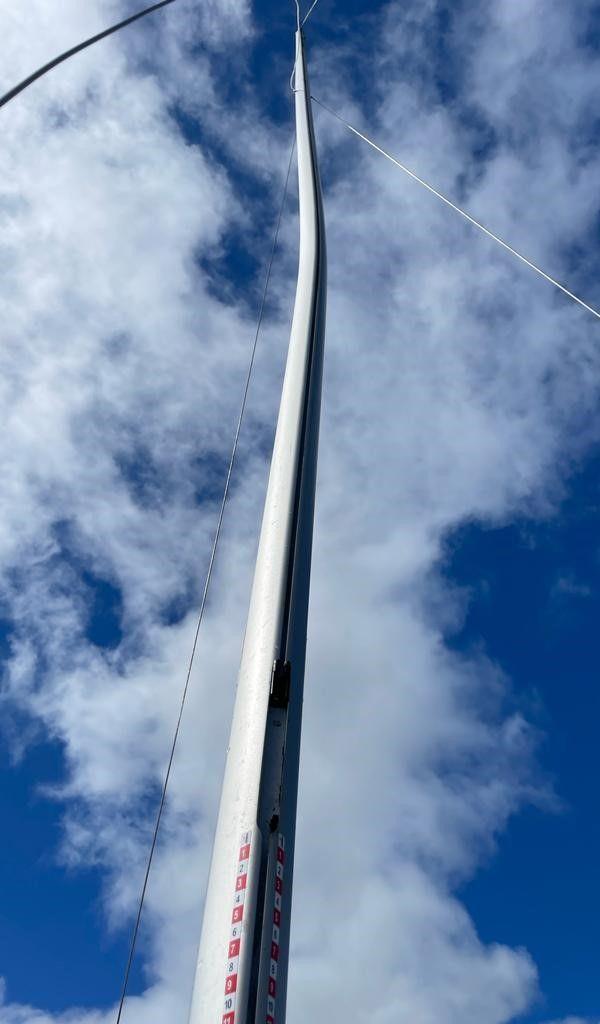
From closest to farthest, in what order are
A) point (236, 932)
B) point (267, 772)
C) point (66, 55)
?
point (236, 932) < point (267, 772) < point (66, 55)

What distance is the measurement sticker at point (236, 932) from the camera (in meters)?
2.94

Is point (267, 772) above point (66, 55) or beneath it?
beneath

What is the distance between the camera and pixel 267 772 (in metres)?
3.59

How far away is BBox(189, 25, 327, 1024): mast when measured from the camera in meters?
3.05

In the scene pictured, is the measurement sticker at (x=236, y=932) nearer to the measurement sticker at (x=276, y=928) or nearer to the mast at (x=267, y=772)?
the mast at (x=267, y=772)

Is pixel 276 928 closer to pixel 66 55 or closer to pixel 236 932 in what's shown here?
pixel 236 932

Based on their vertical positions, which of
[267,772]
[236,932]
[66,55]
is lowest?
[236,932]

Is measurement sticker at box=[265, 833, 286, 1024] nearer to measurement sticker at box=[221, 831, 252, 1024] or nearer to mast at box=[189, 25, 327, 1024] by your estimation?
mast at box=[189, 25, 327, 1024]

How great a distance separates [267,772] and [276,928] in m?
0.63

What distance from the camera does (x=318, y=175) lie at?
9.13 meters

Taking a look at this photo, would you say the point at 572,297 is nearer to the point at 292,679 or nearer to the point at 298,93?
the point at 292,679

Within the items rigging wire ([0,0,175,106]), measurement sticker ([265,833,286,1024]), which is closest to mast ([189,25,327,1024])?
measurement sticker ([265,833,286,1024])

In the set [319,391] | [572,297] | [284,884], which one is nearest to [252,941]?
[284,884]

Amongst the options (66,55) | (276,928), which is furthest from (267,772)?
(66,55)
